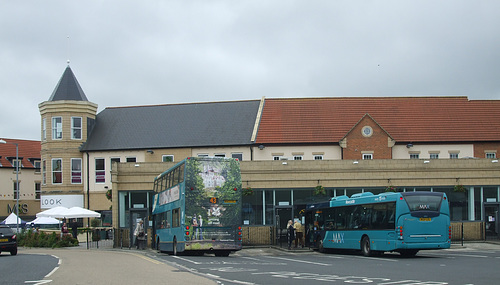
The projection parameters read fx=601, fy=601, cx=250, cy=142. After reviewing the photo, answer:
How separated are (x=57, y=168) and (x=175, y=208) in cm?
2861

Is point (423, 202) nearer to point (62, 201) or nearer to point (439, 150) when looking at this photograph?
point (439, 150)

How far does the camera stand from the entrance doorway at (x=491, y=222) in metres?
36.1

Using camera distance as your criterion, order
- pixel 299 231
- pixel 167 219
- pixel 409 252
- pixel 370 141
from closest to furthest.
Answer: pixel 409 252
pixel 167 219
pixel 299 231
pixel 370 141

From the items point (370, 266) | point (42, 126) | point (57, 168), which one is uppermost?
point (42, 126)

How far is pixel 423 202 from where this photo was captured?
24.4 meters

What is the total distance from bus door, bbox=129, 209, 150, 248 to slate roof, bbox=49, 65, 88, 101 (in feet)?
62.6

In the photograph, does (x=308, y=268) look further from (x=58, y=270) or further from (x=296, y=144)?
(x=296, y=144)

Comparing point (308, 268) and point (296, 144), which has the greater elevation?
point (296, 144)

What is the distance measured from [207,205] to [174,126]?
2693 cm

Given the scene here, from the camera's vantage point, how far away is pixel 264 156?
47.7m

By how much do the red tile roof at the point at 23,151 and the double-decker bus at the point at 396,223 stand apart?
58.9m

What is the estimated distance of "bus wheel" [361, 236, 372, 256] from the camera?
25.7 metres

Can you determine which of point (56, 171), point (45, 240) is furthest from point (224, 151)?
point (56, 171)

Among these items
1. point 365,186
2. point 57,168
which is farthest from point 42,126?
point 365,186
